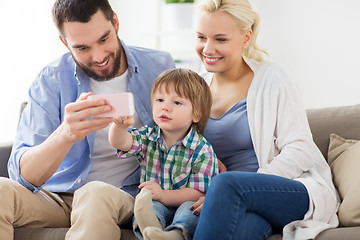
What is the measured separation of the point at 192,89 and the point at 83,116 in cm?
46

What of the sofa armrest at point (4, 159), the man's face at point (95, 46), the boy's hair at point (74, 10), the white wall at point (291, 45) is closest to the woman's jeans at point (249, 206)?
the man's face at point (95, 46)

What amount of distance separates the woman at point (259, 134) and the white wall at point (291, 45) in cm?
107

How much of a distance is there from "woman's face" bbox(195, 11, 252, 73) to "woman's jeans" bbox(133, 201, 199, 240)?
630mm

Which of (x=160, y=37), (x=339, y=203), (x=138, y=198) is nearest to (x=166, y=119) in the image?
(x=138, y=198)

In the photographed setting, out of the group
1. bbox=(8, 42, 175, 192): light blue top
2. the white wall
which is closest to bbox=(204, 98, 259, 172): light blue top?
bbox=(8, 42, 175, 192): light blue top

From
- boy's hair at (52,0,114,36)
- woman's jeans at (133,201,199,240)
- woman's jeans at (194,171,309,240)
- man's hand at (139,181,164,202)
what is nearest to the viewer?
woman's jeans at (194,171,309,240)

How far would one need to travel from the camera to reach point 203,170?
6.15 ft

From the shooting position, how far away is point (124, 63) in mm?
2172

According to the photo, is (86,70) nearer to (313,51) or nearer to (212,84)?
(212,84)

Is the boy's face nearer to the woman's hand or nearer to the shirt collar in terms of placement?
the shirt collar

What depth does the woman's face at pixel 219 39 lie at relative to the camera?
2069 mm

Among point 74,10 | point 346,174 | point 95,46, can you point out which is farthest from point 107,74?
point 346,174

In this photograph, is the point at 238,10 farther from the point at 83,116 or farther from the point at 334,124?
→ the point at 83,116

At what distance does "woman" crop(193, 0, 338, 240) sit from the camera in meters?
1.67
